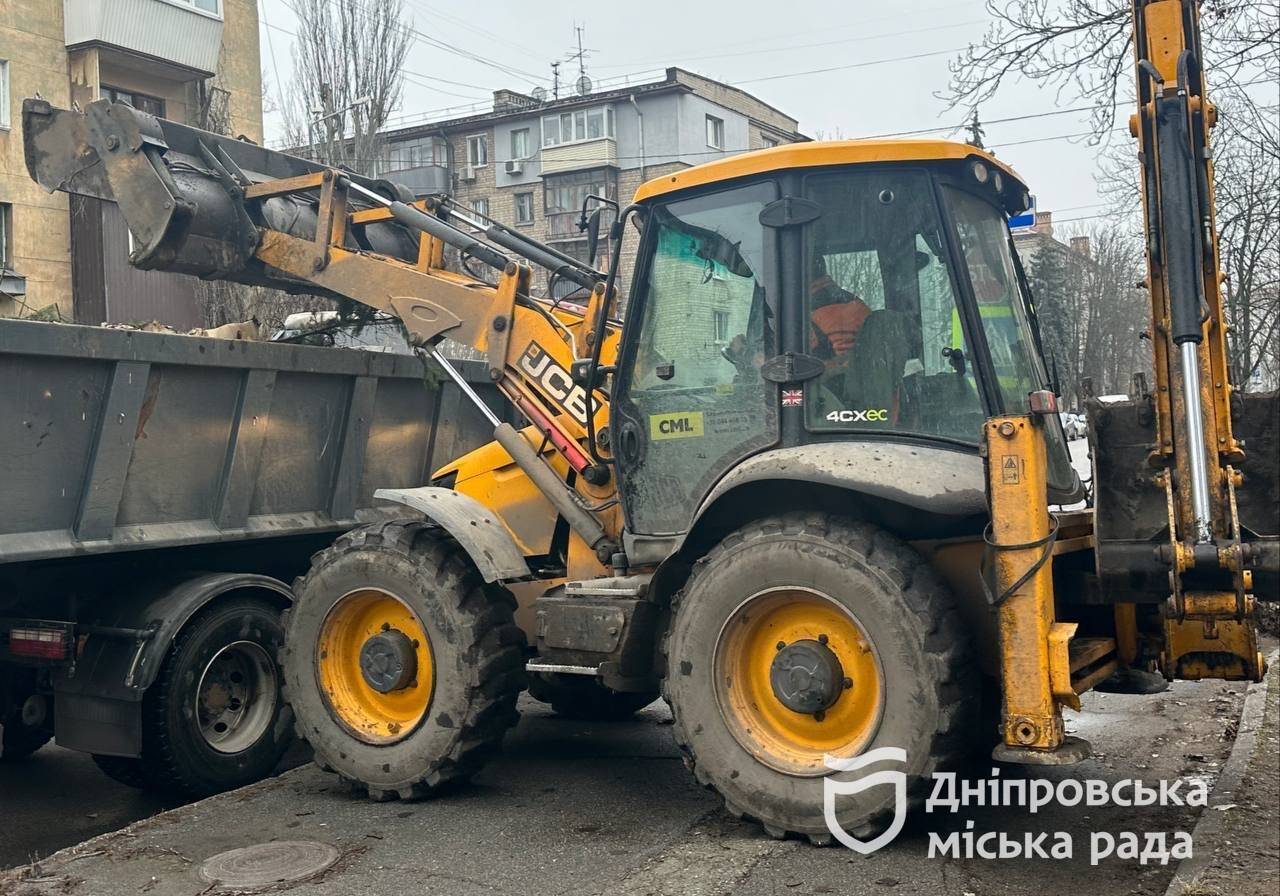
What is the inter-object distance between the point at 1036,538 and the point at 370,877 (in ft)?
8.99

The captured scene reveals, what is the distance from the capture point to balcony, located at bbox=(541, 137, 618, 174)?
42500mm

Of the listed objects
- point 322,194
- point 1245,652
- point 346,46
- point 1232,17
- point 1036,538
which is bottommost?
point 1245,652

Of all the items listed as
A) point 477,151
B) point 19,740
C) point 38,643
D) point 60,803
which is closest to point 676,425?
point 38,643

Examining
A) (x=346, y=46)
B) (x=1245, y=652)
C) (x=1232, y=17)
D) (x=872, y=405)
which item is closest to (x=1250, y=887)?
(x=1245, y=652)

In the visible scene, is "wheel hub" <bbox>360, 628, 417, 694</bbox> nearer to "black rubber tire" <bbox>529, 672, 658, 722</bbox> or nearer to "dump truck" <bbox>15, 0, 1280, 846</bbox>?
"dump truck" <bbox>15, 0, 1280, 846</bbox>

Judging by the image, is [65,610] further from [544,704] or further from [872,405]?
Answer: [872,405]

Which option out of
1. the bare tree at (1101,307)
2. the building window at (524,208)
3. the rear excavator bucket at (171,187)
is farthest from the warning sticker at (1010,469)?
the building window at (524,208)

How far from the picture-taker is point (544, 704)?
814 centimetres

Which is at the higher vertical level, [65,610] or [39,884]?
[65,610]

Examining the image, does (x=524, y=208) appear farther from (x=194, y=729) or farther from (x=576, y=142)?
(x=194, y=729)

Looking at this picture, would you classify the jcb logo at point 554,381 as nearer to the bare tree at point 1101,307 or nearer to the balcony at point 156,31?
the balcony at point 156,31

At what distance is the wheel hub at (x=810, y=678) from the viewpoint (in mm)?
4691

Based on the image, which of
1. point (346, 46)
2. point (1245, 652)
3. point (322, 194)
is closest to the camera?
point (1245, 652)

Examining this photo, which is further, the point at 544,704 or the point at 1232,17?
the point at 1232,17
